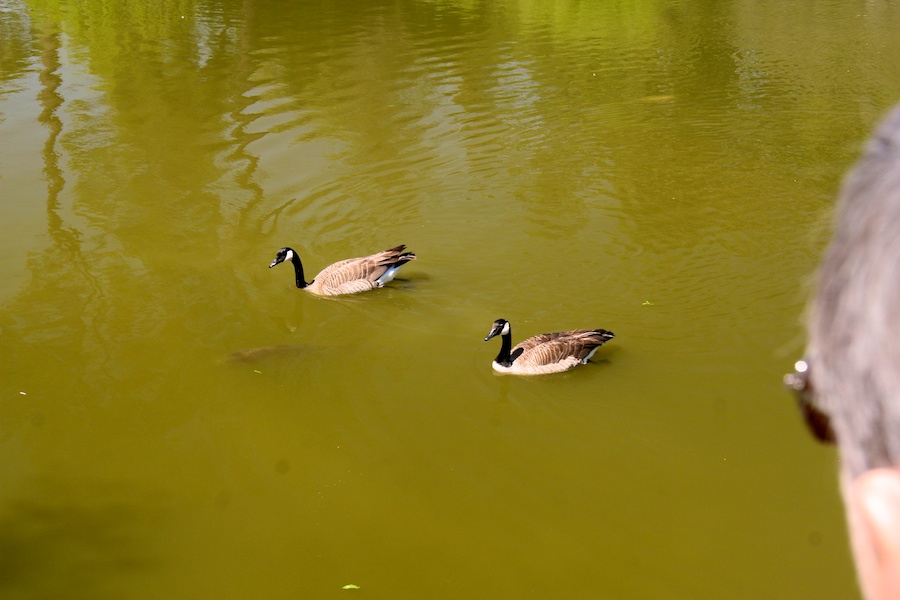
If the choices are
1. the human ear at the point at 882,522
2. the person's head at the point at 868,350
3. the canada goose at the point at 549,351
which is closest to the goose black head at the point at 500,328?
the canada goose at the point at 549,351

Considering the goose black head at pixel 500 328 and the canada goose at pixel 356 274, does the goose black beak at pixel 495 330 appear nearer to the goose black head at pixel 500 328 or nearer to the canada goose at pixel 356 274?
the goose black head at pixel 500 328

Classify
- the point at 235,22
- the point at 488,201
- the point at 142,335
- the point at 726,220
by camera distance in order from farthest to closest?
1. the point at 235,22
2. the point at 488,201
3. the point at 726,220
4. the point at 142,335

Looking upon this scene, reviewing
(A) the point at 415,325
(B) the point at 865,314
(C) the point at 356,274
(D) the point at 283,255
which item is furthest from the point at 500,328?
(B) the point at 865,314

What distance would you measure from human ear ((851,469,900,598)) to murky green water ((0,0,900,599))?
4.04 ft

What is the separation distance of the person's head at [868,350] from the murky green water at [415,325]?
112 cm

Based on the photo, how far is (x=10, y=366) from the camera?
793 cm

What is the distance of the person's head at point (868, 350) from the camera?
2.60 ft

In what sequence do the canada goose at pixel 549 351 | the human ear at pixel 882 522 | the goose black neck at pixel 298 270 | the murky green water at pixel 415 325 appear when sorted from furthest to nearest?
the goose black neck at pixel 298 270, the canada goose at pixel 549 351, the murky green water at pixel 415 325, the human ear at pixel 882 522

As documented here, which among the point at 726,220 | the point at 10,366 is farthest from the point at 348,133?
the point at 10,366

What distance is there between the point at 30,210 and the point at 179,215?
183 centimetres

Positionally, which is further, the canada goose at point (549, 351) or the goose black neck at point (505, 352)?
the goose black neck at point (505, 352)

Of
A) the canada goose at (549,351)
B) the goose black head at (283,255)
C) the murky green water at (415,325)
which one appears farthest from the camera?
the goose black head at (283,255)

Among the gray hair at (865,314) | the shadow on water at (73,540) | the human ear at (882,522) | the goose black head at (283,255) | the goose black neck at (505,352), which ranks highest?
the gray hair at (865,314)

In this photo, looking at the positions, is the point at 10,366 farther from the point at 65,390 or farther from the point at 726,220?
the point at 726,220
